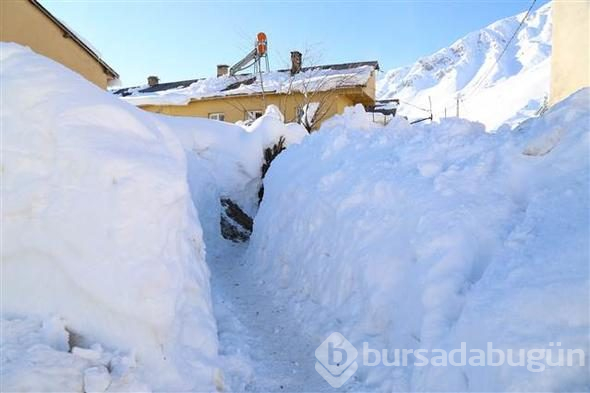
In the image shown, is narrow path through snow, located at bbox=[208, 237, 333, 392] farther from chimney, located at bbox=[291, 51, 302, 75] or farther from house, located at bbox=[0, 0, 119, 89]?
chimney, located at bbox=[291, 51, 302, 75]

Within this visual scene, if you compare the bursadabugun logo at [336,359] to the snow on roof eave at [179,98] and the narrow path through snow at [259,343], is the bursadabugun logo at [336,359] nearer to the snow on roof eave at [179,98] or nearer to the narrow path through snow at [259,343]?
the narrow path through snow at [259,343]

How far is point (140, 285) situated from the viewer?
3338mm

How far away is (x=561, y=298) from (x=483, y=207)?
Result: 1.31 meters

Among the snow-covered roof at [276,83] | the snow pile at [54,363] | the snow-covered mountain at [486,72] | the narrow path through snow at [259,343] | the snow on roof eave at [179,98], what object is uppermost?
the snow-covered mountain at [486,72]

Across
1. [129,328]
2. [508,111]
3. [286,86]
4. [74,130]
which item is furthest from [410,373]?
[508,111]

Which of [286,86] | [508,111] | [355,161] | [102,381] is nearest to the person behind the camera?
[102,381]

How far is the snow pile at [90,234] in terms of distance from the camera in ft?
10.3

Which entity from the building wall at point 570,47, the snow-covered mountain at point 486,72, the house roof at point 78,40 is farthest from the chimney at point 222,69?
the snow-covered mountain at point 486,72

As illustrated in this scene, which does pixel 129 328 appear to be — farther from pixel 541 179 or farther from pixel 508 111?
pixel 508 111

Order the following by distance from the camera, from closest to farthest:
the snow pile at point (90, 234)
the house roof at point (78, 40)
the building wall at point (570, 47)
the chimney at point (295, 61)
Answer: the snow pile at point (90, 234) → the building wall at point (570, 47) → the house roof at point (78, 40) → the chimney at point (295, 61)

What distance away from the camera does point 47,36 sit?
13.1 m

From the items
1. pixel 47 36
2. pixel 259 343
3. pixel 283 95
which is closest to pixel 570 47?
pixel 259 343

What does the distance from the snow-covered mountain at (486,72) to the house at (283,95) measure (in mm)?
43281

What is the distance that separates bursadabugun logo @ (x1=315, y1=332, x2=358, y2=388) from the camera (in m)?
3.72
